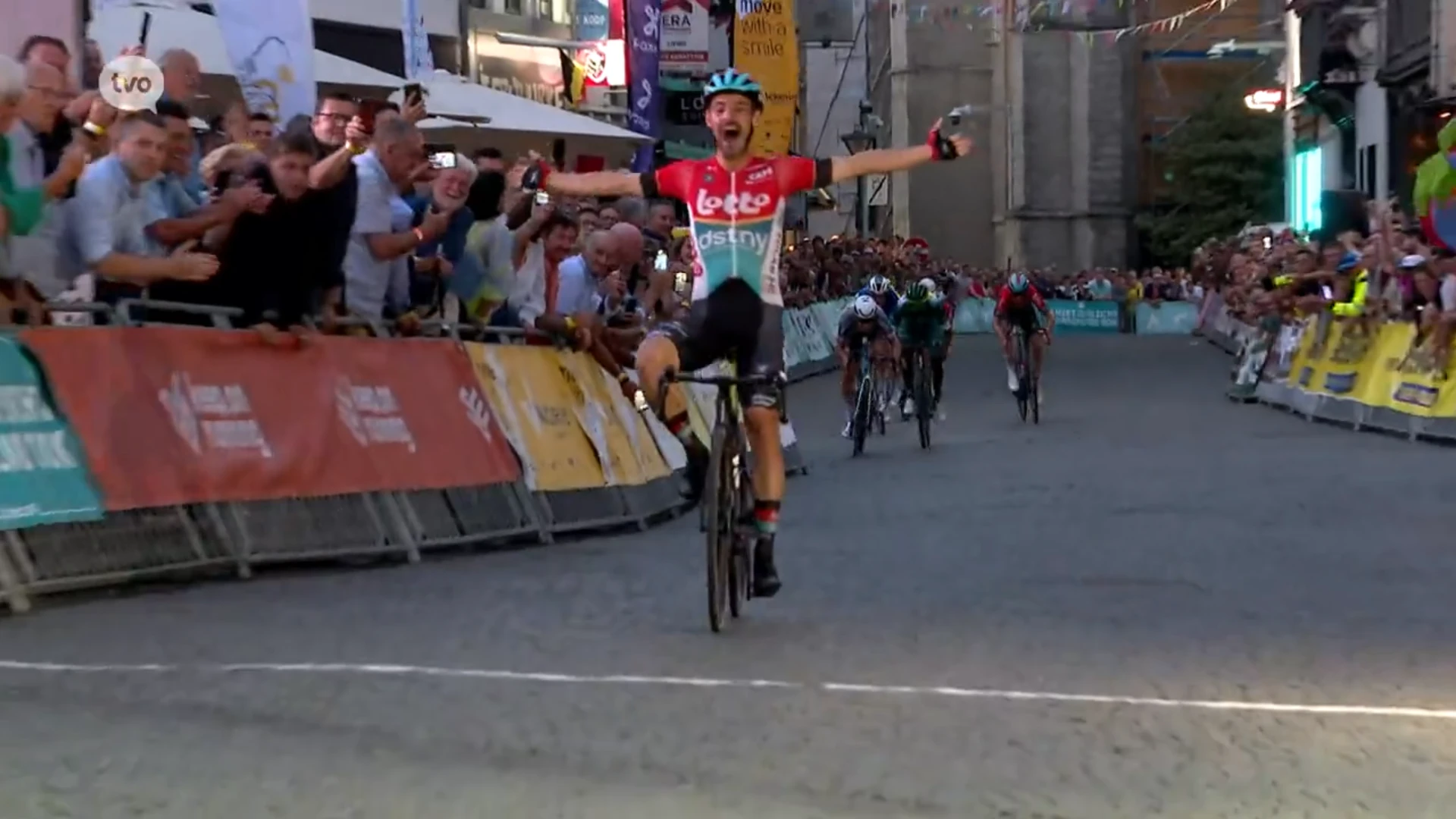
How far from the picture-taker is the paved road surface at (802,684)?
21.7 ft

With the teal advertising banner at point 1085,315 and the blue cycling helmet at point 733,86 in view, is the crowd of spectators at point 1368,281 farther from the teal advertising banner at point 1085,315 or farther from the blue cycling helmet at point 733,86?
the teal advertising banner at point 1085,315

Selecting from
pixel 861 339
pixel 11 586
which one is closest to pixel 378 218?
pixel 11 586

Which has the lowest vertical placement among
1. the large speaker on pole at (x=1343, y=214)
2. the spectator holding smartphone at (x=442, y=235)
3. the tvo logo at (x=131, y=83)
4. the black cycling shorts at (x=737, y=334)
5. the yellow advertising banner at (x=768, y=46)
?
the large speaker on pole at (x=1343, y=214)

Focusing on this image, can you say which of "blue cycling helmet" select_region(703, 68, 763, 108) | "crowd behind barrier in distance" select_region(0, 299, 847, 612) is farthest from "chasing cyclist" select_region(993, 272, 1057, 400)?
"blue cycling helmet" select_region(703, 68, 763, 108)

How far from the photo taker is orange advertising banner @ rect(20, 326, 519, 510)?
11094mm

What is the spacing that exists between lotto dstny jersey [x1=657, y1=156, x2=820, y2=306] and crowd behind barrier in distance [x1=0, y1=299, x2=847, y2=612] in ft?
8.39

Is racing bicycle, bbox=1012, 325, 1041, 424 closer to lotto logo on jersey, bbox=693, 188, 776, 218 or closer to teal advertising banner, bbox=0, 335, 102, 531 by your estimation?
lotto logo on jersey, bbox=693, 188, 776, 218

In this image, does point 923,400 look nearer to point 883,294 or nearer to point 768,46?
point 883,294

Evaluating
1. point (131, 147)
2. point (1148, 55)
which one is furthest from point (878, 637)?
point (1148, 55)

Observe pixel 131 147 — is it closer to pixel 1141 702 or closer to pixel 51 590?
pixel 51 590

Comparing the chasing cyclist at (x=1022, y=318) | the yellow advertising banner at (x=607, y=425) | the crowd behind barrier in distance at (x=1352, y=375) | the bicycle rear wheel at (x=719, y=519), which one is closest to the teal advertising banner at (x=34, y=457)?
the bicycle rear wheel at (x=719, y=519)

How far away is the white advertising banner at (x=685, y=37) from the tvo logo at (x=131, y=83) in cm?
2757

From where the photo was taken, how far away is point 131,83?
11625 millimetres

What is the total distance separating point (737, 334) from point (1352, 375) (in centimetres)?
1870
